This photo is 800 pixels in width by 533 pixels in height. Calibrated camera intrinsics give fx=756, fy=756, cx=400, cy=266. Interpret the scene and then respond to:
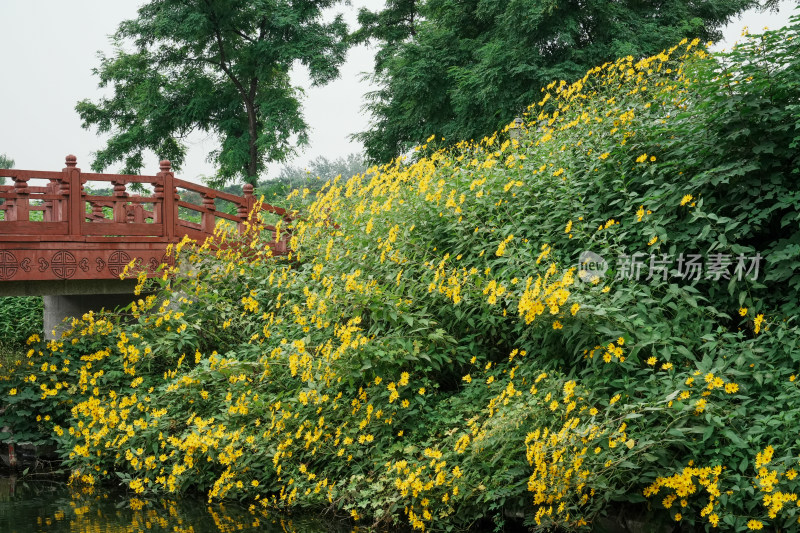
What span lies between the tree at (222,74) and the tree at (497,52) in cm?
190

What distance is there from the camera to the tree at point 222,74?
17.3 metres

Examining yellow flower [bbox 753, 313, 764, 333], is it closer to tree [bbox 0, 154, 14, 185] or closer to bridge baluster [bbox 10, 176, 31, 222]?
bridge baluster [bbox 10, 176, 31, 222]

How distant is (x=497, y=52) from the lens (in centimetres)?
1387

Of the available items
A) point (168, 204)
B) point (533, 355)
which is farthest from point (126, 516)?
point (168, 204)

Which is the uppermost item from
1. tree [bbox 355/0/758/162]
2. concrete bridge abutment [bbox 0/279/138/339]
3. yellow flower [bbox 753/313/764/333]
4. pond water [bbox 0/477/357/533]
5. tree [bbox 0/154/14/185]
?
tree [bbox 0/154/14/185]

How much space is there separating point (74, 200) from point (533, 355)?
5366 millimetres

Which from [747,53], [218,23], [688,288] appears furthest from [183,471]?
[218,23]

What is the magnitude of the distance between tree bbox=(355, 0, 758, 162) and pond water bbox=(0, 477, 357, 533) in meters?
9.57

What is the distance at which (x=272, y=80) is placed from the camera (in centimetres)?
2003

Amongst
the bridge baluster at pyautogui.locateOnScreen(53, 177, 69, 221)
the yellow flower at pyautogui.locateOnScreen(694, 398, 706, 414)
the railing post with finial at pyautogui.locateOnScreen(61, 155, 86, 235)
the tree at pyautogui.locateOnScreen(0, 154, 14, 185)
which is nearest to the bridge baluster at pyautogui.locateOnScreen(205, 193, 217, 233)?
the railing post with finial at pyautogui.locateOnScreen(61, 155, 86, 235)

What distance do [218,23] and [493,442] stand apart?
51.0ft

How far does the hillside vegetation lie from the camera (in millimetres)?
→ 3990
